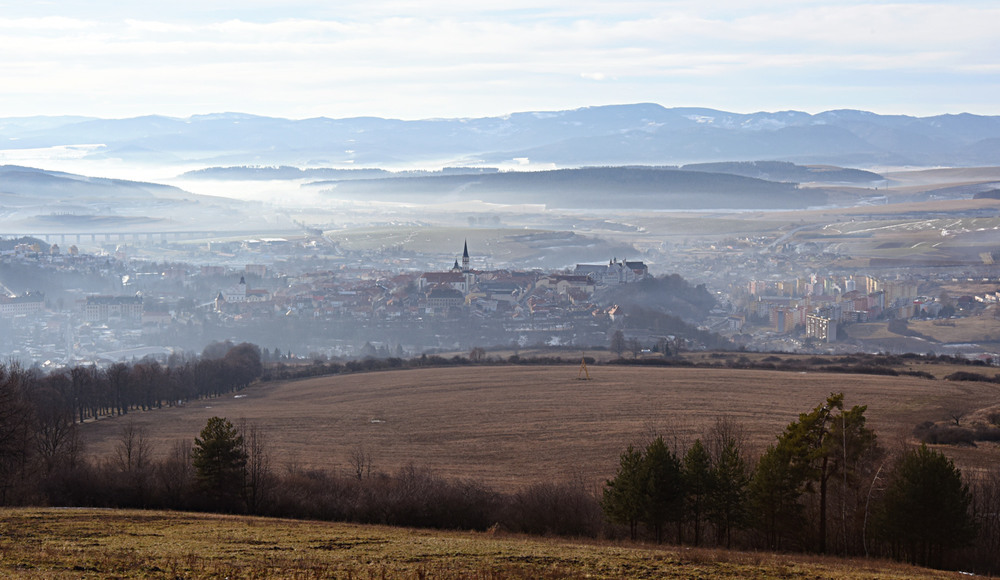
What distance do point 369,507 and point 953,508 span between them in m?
9.35

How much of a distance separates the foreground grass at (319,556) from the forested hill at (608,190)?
147 metres

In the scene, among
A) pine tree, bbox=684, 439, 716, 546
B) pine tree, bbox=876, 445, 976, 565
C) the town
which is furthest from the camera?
the town

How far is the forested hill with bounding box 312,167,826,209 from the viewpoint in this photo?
157 meters

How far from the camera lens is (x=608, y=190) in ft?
543

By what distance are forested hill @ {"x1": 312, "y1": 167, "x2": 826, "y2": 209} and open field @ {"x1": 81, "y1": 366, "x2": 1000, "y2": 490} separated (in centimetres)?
12769

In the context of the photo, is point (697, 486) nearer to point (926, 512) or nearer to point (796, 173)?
point (926, 512)

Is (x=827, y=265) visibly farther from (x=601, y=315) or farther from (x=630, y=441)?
(x=630, y=441)

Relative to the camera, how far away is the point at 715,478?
14633 millimetres

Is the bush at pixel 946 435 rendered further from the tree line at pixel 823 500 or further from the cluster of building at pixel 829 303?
the cluster of building at pixel 829 303

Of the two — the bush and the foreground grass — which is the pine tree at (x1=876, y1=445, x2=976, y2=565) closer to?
the foreground grass

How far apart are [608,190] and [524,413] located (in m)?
142

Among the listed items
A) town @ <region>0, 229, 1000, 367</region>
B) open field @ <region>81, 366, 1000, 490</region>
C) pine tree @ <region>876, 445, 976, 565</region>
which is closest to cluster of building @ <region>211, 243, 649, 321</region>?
town @ <region>0, 229, 1000, 367</region>

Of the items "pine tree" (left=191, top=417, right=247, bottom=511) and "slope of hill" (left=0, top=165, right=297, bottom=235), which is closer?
"pine tree" (left=191, top=417, right=247, bottom=511)

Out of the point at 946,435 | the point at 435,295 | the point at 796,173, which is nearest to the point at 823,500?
the point at 946,435
